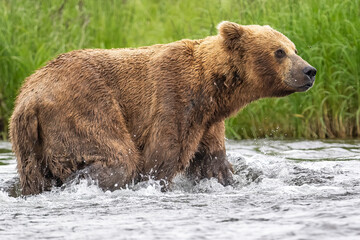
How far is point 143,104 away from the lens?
18.6 ft

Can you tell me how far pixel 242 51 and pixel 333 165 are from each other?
152 centimetres

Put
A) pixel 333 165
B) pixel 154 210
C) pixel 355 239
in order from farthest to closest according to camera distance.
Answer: pixel 333 165, pixel 154 210, pixel 355 239

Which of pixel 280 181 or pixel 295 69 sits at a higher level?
pixel 295 69

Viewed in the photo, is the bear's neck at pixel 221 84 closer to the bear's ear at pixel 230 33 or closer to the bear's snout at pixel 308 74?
the bear's ear at pixel 230 33

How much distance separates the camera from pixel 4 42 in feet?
28.9

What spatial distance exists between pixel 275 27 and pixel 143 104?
3.32m

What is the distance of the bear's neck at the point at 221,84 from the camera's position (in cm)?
571

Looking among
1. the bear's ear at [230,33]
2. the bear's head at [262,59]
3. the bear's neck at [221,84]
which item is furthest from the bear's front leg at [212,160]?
the bear's ear at [230,33]

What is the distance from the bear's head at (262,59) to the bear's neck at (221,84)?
0.04 metres

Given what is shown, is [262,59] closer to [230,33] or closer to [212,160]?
[230,33]

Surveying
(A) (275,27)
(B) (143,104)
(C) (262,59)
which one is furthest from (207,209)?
(A) (275,27)

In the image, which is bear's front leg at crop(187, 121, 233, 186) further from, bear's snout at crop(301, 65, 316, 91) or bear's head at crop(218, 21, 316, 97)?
bear's snout at crop(301, 65, 316, 91)

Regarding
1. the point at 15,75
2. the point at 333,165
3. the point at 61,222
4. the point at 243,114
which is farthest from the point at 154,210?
the point at 15,75

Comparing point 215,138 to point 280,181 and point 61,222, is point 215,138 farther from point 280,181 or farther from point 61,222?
point 61,222
